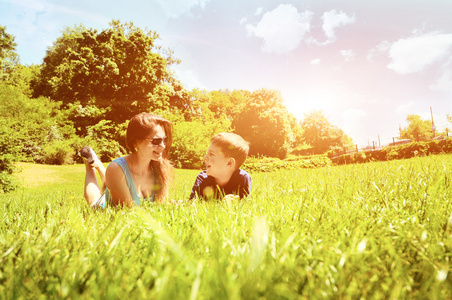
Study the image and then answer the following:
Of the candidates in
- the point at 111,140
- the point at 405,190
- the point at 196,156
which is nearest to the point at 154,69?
the point at 111,140

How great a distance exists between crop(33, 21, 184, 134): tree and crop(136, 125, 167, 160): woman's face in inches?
1312

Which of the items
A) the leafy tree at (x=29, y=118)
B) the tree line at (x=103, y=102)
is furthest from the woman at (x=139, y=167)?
the leafy tree at (x=29, y=118)

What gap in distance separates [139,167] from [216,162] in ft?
4.79

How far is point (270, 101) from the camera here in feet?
183

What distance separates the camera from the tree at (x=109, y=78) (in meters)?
34.6

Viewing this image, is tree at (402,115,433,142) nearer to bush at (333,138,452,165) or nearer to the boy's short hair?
bush at (333,138,452,165)

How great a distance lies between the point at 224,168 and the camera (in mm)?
4180

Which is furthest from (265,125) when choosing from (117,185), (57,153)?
(117,185)

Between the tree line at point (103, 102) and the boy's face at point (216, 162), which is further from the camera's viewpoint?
the tree line at point (103, 102)

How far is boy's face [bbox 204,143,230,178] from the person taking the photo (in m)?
4.14

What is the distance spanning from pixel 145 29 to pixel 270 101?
1111 inches

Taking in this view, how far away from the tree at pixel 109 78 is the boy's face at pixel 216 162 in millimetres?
33901

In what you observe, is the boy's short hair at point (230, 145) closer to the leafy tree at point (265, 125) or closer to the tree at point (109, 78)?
the tree at point (109, 78)

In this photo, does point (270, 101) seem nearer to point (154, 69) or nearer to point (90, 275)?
point (154, 69)
